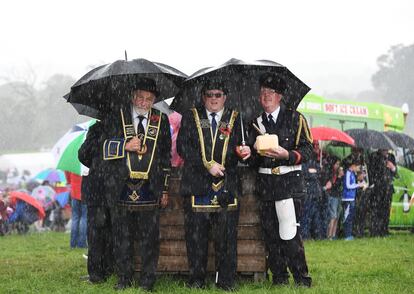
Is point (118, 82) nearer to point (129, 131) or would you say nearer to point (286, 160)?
point (129, 131)

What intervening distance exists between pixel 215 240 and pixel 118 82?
1709 millimetres

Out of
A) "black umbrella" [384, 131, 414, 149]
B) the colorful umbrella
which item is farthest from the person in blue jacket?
the colorful umbrella

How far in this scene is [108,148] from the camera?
6.09m

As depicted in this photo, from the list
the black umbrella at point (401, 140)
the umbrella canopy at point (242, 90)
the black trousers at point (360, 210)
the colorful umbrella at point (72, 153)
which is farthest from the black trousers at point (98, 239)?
the black umbrella at point (401, 140)

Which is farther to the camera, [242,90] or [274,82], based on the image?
[242,90]

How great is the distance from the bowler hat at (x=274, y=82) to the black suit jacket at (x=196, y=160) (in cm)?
41

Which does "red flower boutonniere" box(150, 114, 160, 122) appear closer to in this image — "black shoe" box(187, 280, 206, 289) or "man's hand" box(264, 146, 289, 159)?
"man's hand" box(264, 146, 289, 159)

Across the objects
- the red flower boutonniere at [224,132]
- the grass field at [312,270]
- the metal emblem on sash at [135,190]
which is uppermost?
the red flower boutonniere at [224,132]

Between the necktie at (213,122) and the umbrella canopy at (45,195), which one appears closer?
the necktie at (213,122)

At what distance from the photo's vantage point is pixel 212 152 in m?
6.00

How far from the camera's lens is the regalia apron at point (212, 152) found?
5.98m

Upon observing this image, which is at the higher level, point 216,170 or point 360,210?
point 216,170

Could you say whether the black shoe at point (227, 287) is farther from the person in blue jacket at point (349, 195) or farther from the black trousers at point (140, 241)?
the person in blue jacket at point (349, 195)

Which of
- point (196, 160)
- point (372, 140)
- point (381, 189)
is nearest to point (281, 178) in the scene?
point (196, 160)
